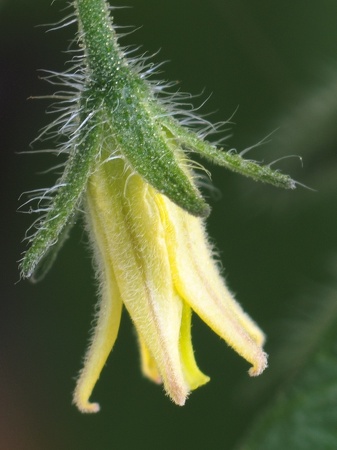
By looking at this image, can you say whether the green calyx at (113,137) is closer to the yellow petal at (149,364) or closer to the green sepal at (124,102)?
the green sepal at (124,102)

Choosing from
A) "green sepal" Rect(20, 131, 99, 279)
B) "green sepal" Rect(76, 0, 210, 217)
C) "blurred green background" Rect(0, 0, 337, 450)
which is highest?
"green sepal" Rect(76, 0, 210, 217)

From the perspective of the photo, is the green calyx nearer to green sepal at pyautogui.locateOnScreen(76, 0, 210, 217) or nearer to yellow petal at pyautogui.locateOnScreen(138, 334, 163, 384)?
green sepal at pyautogui.locateOnScreen(76, 0, 210, 217)

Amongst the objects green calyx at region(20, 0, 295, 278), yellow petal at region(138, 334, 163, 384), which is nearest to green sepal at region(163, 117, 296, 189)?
green calyx at region(20, 0, 295, 278)

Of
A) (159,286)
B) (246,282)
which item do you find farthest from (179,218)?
(246,282)

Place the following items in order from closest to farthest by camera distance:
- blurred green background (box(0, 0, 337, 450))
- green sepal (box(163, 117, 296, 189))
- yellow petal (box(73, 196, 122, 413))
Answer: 1. green sepal (box(163, 117, 296, 189))
2. yellow petal (box(73, 196, 122, 413))
3. blurred green background (box(0, 0, 337, 450))

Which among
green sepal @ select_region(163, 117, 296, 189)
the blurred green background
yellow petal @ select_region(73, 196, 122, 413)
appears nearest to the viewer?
green sepal @ select_region(163, 117, 296, 189)

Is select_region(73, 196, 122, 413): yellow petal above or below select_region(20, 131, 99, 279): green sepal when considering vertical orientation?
below

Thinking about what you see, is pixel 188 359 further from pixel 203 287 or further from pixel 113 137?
pixel 113 137

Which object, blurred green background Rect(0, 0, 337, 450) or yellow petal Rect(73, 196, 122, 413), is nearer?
yellow petal Rect(73, 196, 122, 413)
